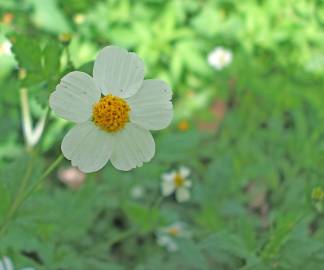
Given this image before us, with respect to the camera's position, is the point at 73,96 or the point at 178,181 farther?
the point at 178,181

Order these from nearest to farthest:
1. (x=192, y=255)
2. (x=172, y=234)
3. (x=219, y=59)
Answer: (x=192, y=255) < (x=172, y=234) < (x=219, y=59)

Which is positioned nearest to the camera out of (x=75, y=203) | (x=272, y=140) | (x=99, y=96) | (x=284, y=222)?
(x=99, y=96)

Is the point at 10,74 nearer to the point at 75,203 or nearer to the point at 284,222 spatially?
the point at 75,203

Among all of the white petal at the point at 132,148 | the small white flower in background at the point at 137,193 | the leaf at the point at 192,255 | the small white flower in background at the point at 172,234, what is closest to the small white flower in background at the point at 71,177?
the small white flower in background at the point at 137,193

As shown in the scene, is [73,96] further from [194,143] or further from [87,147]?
[194,143]

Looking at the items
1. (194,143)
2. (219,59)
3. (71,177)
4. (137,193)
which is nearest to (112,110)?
(194,143)

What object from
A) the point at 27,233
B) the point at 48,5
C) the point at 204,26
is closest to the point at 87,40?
the point at 48,5

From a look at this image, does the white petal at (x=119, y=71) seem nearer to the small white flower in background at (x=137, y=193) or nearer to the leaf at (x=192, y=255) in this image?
the leaf at (x=192, y=255)
